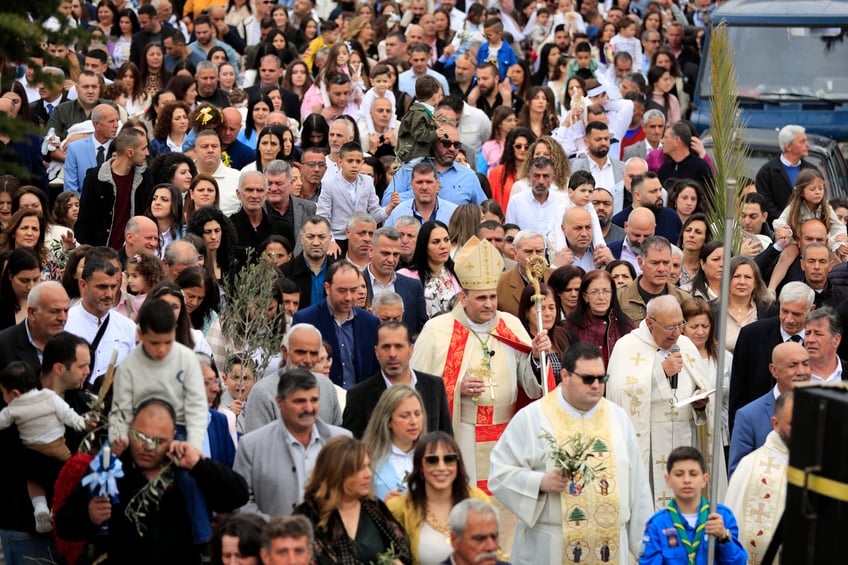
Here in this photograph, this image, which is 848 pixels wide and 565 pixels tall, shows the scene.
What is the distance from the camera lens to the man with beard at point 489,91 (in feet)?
65.8

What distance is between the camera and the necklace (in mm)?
9557

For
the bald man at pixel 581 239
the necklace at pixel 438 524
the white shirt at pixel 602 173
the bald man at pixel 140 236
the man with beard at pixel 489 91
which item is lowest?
the necklace at pixel 438 524

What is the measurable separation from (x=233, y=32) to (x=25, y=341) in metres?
14.0

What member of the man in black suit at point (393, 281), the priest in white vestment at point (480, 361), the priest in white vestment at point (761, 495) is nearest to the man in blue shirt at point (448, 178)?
the man in black suit at point (393, 281)

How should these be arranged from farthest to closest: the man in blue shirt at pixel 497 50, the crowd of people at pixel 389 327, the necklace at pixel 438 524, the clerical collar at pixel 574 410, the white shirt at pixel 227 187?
1. the man in blue shirt at pixel 497 50
2. the white shirt at pixel 227 187
3. the clerical collar at pixel 574 410
4. the necklace at pixel 438 524
5. the crowd of people at pixel 389 327

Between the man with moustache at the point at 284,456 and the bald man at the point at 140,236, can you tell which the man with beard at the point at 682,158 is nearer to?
the bald man at the point at 140,236

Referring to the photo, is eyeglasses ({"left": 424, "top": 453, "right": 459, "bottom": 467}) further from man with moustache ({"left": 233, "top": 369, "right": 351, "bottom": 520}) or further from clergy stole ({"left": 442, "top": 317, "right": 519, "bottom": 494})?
clergy stole ({"left": 442, "top": 317, "right": 519, "bottom": 494})

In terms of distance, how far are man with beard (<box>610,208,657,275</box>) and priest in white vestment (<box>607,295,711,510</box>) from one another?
2556 mm

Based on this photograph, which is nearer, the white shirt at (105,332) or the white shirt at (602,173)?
the white shirt at (105,332)

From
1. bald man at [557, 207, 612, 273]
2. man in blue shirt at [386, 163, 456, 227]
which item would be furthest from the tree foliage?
man in blue shirt at [386, 163, 456, 227]

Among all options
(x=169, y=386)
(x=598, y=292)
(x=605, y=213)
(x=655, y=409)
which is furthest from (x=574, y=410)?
(x=605, y=213)

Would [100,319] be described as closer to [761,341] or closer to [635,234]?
[761,341]

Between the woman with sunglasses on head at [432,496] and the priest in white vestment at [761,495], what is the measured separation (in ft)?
6.53

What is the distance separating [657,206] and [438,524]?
708cm
